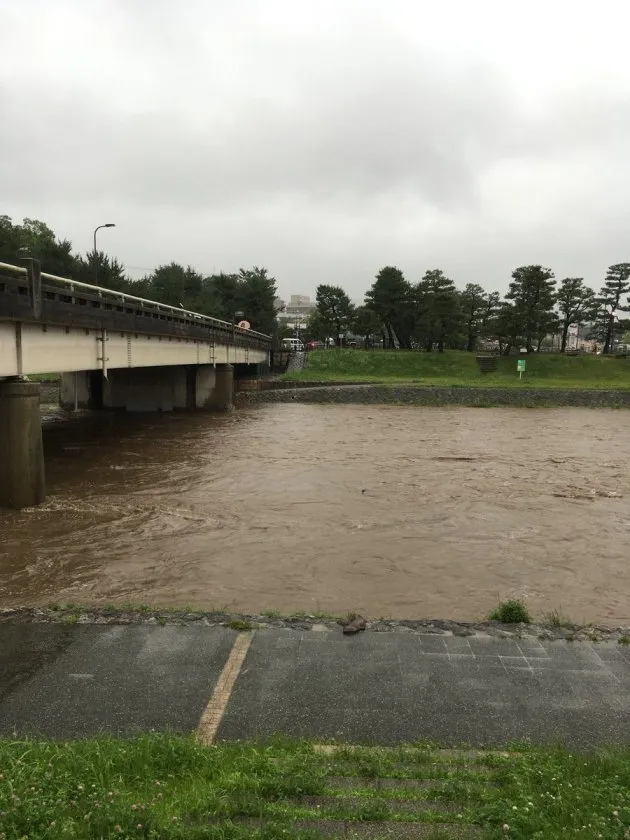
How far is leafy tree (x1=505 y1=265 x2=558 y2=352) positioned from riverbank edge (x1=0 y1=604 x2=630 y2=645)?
201 feet

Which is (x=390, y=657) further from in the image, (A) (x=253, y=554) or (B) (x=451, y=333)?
(B) (x=451, y=333)

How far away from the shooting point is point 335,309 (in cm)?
8200

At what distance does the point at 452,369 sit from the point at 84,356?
49.5 m

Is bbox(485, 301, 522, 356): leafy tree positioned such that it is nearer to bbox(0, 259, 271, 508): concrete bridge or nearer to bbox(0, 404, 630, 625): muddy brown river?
bbox(0, 259, 271, 508): concrete bridge

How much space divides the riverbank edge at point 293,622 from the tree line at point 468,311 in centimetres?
6140

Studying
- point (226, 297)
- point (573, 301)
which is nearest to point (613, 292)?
point (573, 301)


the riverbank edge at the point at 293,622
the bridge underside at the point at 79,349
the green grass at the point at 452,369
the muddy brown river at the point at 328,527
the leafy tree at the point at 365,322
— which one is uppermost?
the leafy tree at the point at 365,322

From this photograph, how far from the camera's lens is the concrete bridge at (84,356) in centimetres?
1538

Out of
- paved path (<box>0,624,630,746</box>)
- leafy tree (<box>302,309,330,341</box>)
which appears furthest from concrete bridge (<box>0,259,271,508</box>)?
leafy tree (<box>302,309,330,341</box>)

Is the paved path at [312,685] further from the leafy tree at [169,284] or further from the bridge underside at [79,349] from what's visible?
the leafy tree at [169,284]

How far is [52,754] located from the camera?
4.57 metres

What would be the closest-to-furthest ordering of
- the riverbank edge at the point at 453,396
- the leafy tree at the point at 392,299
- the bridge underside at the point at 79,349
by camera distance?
the bridge underside at the point at 79,349 < the riverbank edge at the point at 453,396 < the leafy tree at the point at 392,299

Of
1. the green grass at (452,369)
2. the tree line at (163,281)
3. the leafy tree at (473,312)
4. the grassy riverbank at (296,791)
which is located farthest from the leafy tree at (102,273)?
the grassy riverbank at (296,791)

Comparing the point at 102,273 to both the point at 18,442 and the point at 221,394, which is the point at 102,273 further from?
the point at 18,442
